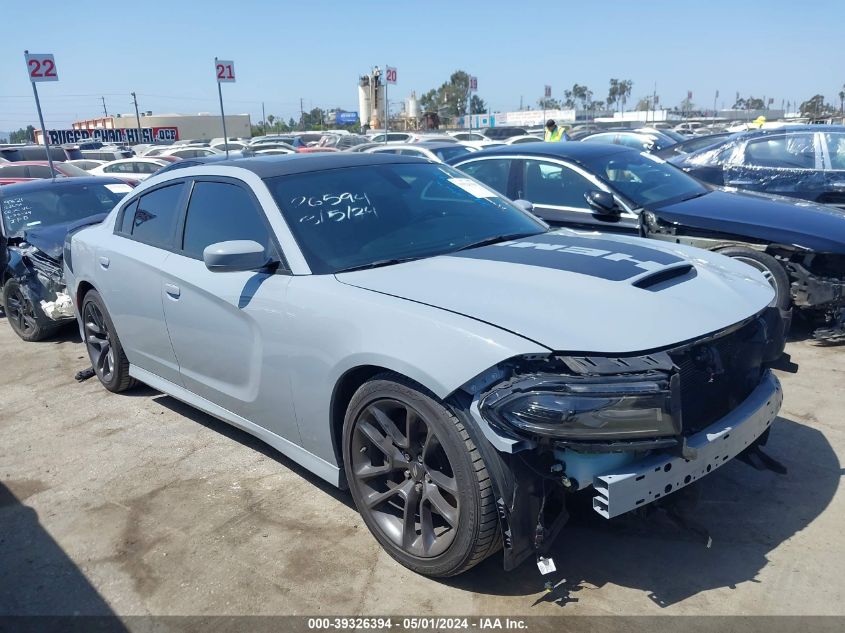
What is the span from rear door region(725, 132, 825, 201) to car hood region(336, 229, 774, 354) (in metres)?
5.20

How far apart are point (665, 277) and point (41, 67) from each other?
38.1 feet

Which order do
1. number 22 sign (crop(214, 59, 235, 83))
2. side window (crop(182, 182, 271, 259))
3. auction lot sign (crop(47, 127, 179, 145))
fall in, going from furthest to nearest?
auction lot sign (crop(47, 127, 179, 145)) < number 22 sign (crop(214, 59, 235, 83)) < side window (crop(182, 182, 271, 259))

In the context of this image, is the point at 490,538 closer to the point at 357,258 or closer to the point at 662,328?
the point at 662,328

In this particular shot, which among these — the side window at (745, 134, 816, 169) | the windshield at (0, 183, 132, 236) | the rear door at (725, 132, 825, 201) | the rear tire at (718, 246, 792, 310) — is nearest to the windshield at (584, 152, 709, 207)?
the rear tire at (718, 246, 792, 310)

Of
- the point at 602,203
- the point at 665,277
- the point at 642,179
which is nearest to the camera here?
the point at 665,277

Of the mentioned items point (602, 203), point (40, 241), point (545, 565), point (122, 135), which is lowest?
point (122, 135)

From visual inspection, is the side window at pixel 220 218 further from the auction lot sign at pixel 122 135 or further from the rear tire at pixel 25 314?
A: the auction lot sign at pixel 122 135

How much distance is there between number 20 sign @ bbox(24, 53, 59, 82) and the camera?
11.1m

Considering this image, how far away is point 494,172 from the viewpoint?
6.80 m

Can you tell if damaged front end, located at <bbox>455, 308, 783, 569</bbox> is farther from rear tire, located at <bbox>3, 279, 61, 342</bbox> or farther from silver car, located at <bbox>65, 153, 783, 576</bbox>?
rear tire, located at <bbox>3, 279, 61, 342</bbox>

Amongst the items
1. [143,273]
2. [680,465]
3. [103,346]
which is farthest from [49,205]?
[680,465]

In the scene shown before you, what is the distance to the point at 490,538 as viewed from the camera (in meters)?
2.56

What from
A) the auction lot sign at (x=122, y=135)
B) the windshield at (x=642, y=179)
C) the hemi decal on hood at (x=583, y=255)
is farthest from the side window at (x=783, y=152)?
the auction lot sign at (x=122, y=135)

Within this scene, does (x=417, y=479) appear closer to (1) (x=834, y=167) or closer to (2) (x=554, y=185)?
(2) (x=554, y=185)
